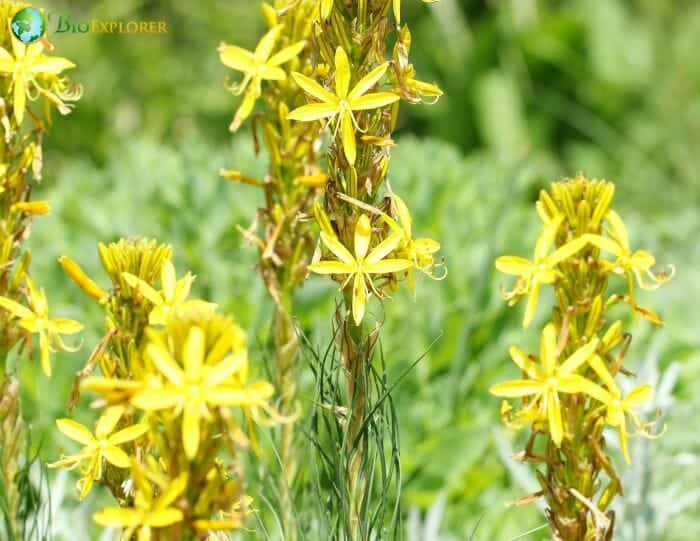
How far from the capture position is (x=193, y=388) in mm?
698

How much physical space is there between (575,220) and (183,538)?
1.59ft

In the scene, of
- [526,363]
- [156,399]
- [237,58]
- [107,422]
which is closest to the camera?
[156,399]

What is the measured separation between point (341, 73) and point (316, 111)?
45 mm

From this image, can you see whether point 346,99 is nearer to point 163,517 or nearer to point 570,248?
point 570,248

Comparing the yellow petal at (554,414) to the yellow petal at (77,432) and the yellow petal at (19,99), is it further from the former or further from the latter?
the yellow petal at (19,99)

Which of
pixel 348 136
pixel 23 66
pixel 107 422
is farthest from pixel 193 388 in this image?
pixel 23 66

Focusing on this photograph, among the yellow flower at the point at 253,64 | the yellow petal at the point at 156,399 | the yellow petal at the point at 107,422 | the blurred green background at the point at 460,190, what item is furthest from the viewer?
the blurred green background at the point at 460,190

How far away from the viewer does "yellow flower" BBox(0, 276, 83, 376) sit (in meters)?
1.03

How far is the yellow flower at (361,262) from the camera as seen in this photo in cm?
93

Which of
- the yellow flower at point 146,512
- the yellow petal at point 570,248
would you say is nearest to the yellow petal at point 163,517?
the yellow flower at point 146,512

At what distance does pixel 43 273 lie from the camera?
8.48 feet

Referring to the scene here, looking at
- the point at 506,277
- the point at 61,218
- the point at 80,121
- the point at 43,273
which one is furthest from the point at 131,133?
the point at 506,277

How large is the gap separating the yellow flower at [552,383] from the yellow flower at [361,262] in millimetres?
146

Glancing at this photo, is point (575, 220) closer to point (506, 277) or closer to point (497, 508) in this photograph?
point (497, 508)
